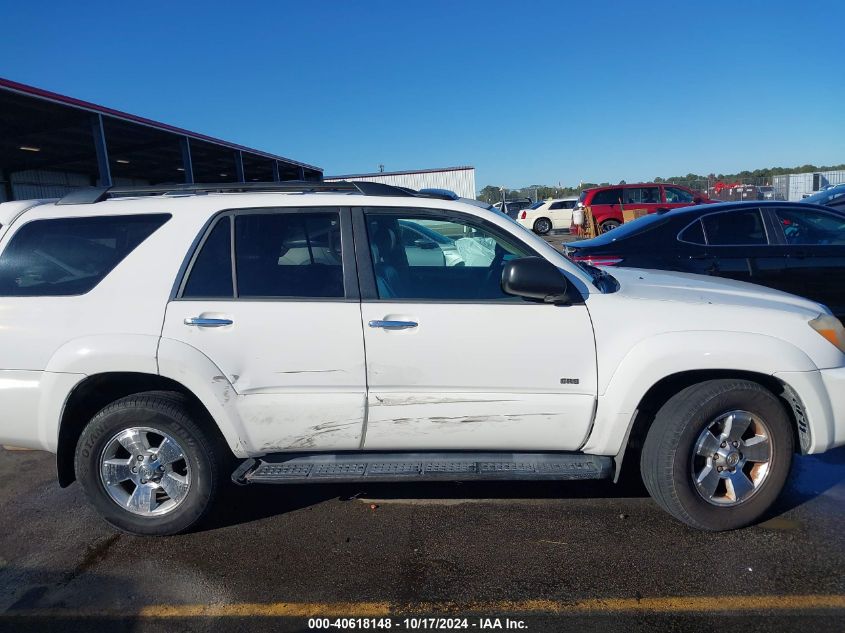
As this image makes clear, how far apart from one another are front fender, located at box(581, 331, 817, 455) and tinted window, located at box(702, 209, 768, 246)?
3.90m

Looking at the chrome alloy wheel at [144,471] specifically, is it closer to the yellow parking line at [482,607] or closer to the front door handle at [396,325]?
the yellow parking line at [482,607]

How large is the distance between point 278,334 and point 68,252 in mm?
1352

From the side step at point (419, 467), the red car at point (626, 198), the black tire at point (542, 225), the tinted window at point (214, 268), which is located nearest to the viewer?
the side step at point (419, 467)

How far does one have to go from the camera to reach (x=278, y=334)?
317cm

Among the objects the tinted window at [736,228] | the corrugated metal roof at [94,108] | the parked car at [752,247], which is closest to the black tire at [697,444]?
the parked car at [752,247]

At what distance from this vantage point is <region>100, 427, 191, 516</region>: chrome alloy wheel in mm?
3299

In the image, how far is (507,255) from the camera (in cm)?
362

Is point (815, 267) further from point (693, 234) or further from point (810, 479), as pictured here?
point (810, 479)

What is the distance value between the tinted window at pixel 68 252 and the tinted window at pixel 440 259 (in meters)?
1.25

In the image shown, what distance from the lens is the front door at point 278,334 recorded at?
3166mm

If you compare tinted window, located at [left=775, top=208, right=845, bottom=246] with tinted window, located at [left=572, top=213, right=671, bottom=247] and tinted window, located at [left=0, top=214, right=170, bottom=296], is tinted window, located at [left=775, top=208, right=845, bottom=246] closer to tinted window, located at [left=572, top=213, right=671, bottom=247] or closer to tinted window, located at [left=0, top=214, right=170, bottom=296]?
tinted window, located at [left=572, top=213, right=671, bottom=247]

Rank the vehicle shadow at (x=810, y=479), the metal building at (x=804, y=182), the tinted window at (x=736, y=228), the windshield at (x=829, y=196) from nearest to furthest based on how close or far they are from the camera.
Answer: the vehicle shadow at (x=810, y=479) → the tinted window at (x=736, y=228) → the windshield at (x=829, y=196) → the metal building at (x=804, y=182)

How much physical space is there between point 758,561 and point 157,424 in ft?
10.4

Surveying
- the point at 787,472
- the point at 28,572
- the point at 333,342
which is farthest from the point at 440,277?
the point at 28,572
